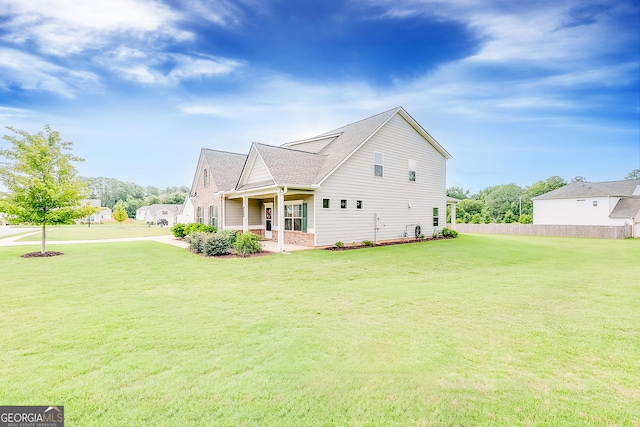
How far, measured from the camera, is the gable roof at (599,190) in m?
29.4

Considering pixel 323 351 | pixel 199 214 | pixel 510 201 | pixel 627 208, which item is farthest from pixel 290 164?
pixel 510 201

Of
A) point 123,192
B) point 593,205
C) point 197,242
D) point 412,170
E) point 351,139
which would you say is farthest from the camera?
point 123,192

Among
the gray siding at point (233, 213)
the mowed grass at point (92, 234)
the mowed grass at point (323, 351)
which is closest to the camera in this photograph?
the mowed grass at point (323, 351)

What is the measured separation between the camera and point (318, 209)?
48.7 feet

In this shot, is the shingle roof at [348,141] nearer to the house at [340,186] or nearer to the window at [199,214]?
the house at [340,186]

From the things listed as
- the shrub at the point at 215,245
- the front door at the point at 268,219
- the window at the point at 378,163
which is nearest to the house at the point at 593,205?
the window at the point at 378,163

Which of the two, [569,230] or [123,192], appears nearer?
[569,230]

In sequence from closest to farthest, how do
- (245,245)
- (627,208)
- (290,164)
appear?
(245,245), (290,164), (627,208)

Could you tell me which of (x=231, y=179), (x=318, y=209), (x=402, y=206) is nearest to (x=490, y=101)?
(x=402, y=206)

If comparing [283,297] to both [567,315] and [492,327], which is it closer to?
[492,327]

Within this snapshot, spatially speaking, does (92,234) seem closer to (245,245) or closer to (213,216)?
(213,216)

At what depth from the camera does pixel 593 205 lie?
29875 mm

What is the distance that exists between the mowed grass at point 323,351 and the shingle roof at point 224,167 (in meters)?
12.8

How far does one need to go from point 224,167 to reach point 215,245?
1093 cm
